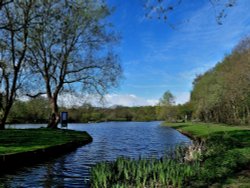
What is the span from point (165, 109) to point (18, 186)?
13332 cm

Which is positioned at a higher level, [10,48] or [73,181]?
[10,48]

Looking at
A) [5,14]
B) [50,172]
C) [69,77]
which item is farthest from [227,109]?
[50,172]

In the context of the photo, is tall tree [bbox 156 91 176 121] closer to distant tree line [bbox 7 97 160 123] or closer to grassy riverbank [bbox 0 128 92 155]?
distant tree line [bbox 7 97 160 123]

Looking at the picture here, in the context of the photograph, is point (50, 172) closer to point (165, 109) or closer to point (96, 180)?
point (96, 180)

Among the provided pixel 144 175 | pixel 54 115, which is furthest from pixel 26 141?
pixel 54 115

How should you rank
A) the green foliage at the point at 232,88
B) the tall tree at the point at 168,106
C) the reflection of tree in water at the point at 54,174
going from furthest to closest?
the tall tree at the point at 168,106
the green foliage at the point at 232,88
the reflection of tree in water at the point at 54,174

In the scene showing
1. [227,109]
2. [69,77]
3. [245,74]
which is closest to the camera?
[69,77]

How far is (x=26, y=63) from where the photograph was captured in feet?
149

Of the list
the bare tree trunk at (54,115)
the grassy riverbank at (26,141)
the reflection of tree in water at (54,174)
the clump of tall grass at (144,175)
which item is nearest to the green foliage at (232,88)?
the bare tree trunk at (54,115)

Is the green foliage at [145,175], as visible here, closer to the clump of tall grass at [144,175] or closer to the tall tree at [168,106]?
the clump of tall grass at [144,175]

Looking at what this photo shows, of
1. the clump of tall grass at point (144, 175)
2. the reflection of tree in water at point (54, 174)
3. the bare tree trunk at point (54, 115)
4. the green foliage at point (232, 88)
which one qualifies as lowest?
the reflection of tree in water at point (54, 174)

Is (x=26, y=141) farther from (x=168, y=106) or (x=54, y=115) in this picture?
(x=168, y=106)

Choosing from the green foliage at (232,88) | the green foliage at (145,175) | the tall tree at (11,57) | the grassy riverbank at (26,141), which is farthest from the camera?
the green foliage at (232,88)

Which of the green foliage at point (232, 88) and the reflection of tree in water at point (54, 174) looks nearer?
the reflection of tree in water at point (54, 174)
